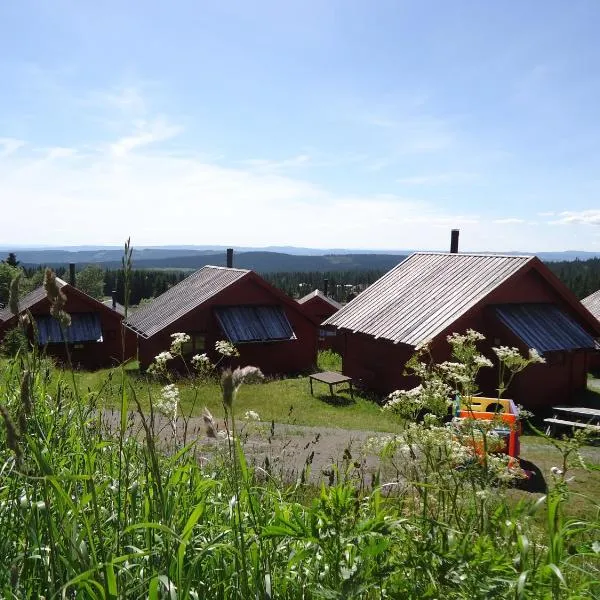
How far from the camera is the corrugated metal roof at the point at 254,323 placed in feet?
81.6

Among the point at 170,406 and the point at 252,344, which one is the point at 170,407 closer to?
the point at 170,406

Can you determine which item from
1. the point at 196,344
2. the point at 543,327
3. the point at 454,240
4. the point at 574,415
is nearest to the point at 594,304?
the point at 454,240

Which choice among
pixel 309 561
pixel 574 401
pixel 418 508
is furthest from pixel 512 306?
pixel 309 561

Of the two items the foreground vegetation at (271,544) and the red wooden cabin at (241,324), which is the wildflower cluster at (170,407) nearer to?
the foreground vegetation at (271,544)

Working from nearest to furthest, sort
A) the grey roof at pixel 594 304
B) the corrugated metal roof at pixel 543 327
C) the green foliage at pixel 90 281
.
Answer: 1. the corrugated metal roof at pixel 543 327
2. the grey roof at pixel 594 304
3. the green foliage at pixel 90 281

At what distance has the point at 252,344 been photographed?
25.7 meters

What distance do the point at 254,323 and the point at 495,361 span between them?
38.4ft

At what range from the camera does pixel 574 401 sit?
765 inches

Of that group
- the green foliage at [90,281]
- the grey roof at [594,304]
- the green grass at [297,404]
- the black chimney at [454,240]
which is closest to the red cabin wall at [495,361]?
the green grass at [297,404]

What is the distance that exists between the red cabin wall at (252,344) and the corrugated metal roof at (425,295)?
4713mm

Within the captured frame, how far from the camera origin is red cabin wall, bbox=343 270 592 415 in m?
18.2

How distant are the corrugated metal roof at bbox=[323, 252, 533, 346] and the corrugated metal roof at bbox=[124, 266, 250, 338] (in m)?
6.70

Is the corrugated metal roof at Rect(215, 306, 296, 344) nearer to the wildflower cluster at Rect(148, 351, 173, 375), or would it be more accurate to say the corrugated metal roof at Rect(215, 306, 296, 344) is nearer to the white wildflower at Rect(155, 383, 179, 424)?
the wildflower cluster at Rect(148, 351, 173, 375)

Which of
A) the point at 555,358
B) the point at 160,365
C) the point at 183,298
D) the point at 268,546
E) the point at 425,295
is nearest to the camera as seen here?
the point at 268,546
